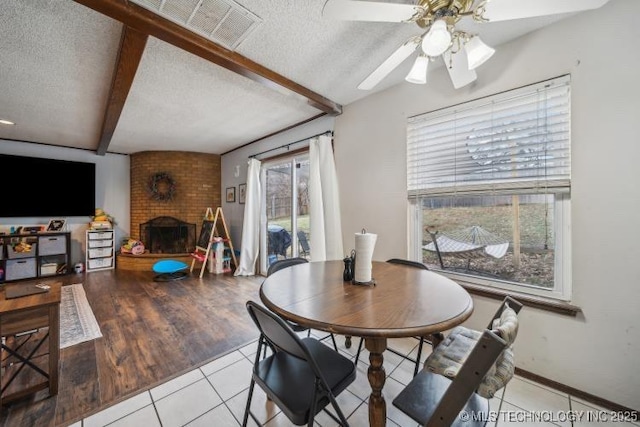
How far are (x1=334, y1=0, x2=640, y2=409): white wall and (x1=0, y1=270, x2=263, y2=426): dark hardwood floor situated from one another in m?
2.24

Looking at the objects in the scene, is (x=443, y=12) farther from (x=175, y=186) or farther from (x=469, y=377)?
(x=175, y=186)

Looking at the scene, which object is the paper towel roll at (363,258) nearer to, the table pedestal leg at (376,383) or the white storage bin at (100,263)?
the table pedestal leg at (376,383)

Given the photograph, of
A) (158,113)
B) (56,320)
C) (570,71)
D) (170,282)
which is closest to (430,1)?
(570,71)

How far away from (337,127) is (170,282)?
3397 millimetres

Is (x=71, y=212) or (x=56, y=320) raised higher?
(x=71, y=212)

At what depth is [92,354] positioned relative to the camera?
1.92m

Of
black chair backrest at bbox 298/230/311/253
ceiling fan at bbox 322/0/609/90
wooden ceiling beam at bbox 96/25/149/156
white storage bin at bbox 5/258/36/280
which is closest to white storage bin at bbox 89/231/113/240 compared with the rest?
white storage bin at bbox 5/258/36/280

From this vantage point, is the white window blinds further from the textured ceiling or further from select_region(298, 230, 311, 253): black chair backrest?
select_region(298, 230, 311, 253): black chair backrest

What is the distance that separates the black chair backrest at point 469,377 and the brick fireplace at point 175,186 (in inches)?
206

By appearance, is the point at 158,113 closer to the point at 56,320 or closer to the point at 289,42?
Answer: the point at 289,42

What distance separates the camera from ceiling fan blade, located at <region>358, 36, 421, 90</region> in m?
1.23

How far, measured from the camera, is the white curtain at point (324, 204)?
275 centimetres

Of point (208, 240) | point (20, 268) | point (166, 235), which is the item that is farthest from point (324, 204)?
point (20, 268)

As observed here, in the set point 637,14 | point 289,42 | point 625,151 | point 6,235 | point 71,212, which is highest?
point 289,42
